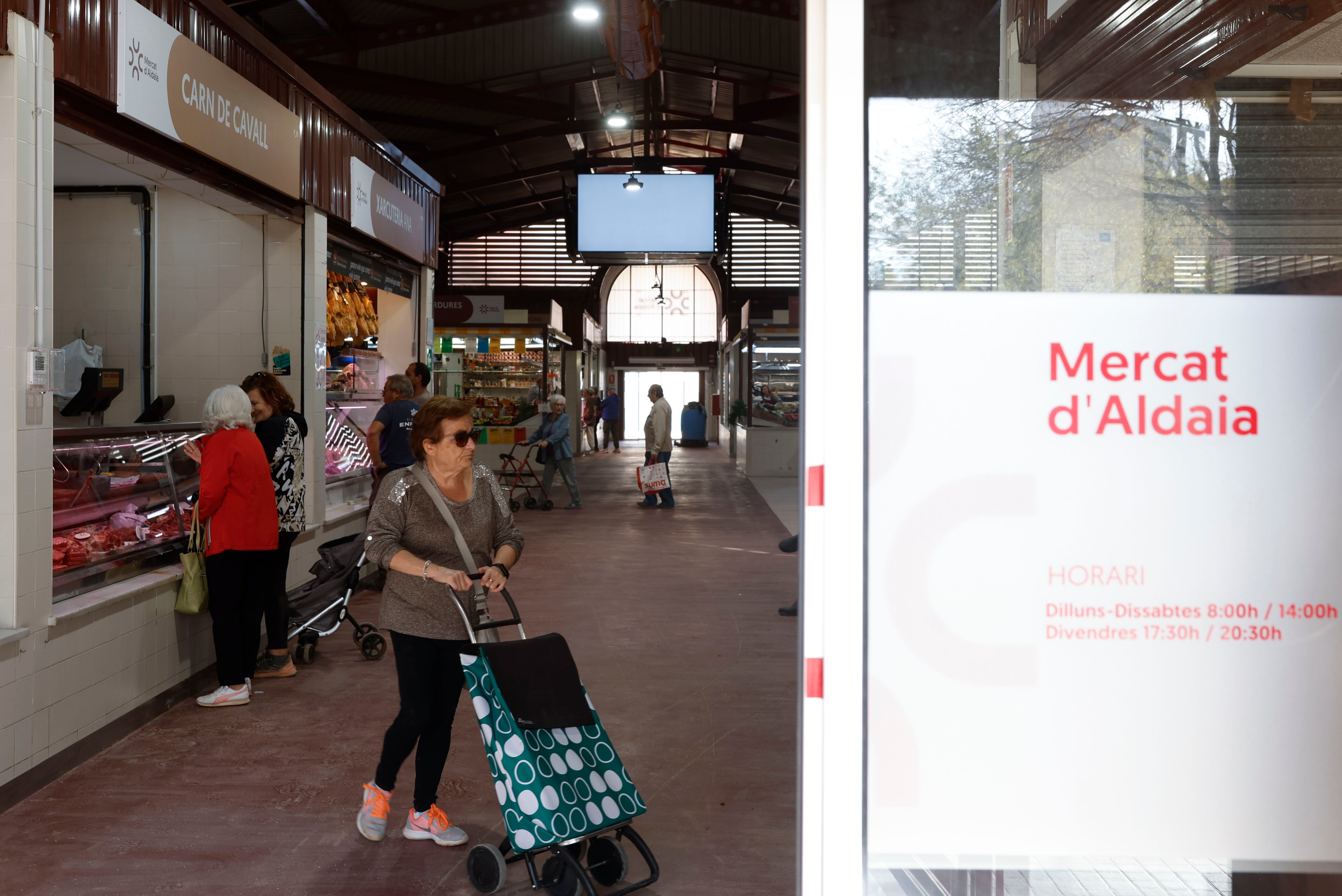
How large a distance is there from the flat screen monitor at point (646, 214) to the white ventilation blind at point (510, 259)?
12130mm

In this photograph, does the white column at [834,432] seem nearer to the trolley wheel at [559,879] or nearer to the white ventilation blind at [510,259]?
the trolley wheel at [559,879]

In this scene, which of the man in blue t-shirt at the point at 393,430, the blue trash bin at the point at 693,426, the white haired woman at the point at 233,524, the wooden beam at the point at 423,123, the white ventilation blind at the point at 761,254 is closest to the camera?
the white haired woman at the point at 233,524

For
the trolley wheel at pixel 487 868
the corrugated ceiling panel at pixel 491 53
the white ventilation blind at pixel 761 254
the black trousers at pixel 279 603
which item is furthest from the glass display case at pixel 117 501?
the white ventilation blind at pixel 761 254

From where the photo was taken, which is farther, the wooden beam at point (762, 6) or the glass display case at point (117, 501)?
the wooden beam at point (762, 6)

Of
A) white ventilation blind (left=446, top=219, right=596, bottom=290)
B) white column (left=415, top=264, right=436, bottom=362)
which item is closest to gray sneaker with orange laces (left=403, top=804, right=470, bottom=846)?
white column (left=415, top=264, right=436, bottom=362)

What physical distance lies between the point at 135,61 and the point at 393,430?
10.4 feet

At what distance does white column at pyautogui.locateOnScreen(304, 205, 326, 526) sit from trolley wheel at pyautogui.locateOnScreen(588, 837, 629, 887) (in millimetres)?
4128

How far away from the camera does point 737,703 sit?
4676 mm

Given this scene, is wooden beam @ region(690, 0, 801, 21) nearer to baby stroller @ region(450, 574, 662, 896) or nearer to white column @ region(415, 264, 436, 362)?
white column @ region(415, 264, 436, 362)

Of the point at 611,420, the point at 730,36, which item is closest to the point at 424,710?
the point at 730,36

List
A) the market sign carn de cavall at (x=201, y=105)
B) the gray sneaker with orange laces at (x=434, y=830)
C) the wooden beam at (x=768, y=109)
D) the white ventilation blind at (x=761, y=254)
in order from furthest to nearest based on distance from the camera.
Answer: the white ventilation blind at (x=761, y=254)
the wooden beam at (x=768, y=109)
the market sign carn de cavall at (x=201, y=105)
the gray sneaker with orange laces at (x=434, y=830)

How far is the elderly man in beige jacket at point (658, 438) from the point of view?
12734mm

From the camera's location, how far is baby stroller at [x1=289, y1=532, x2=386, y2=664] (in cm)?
515

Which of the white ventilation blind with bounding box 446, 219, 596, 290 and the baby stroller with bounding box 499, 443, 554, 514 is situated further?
the white ventilation blind with bounding box 446, 219, 596, 290
